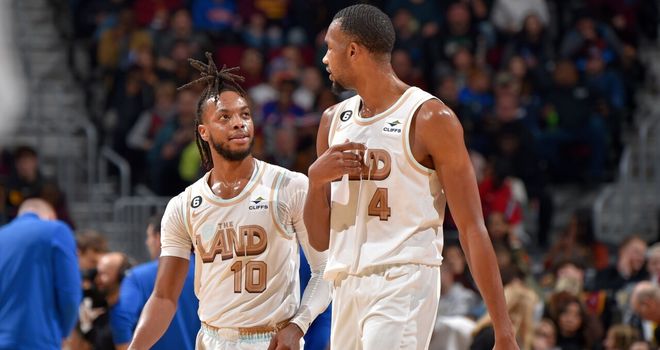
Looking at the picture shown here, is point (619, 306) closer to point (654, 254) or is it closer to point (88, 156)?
point (654, 254)

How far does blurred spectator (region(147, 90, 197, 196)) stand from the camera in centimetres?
1411

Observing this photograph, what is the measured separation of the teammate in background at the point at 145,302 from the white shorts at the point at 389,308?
2.36 m

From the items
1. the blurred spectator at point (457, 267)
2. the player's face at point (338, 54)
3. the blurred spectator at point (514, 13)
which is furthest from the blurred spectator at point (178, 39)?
the player's face at point (338, 54)

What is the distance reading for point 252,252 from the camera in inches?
231

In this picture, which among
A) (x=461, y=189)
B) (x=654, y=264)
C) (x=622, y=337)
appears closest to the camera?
(x=461, y=189)

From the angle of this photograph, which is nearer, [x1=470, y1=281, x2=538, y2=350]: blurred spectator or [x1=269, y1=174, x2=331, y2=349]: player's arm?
[x1=269, y1=174, x2=331, y2=349]: player's arm

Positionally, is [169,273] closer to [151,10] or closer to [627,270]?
[627,270]

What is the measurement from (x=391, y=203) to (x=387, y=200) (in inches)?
0.8

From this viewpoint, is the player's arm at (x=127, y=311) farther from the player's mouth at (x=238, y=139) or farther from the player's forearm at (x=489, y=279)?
the player's forearm at (x=489, y=279)

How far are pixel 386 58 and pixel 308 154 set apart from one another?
843 cm

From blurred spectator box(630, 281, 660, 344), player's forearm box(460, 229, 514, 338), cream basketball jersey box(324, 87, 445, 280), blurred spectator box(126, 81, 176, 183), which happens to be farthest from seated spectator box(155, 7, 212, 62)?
player's forearm box(460, 229, 514, 338)

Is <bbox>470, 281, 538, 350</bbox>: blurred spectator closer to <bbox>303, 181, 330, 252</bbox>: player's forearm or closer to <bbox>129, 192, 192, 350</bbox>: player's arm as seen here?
<bbox>129, 192, 192, 350</bbox>: player's arm

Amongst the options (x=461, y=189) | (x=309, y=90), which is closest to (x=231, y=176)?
(x=461, y=189)

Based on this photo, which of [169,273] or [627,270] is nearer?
[169,273]
